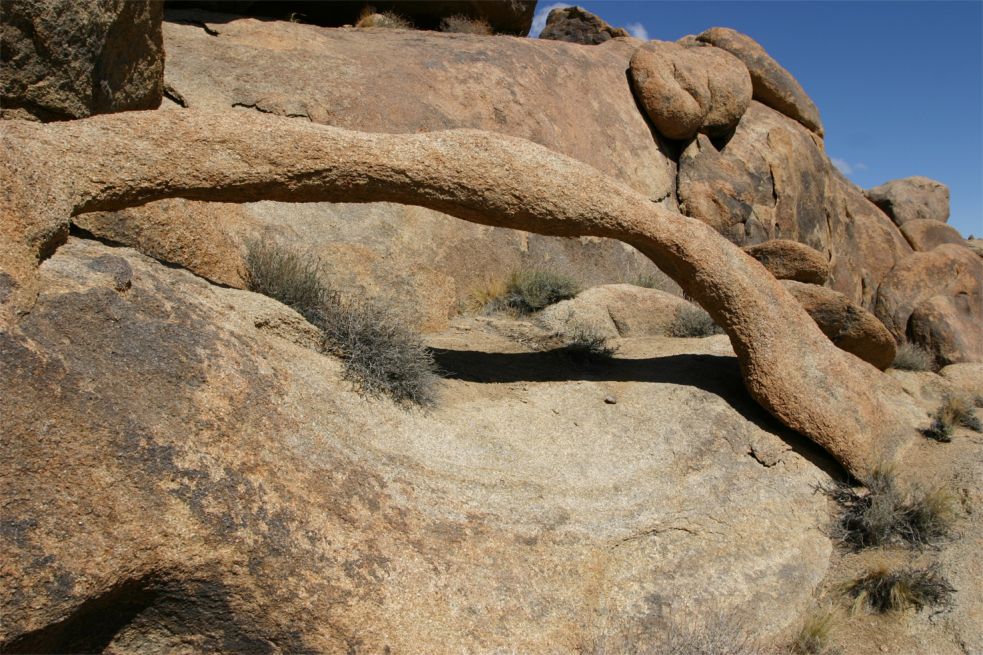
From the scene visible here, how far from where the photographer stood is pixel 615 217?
4992 mm

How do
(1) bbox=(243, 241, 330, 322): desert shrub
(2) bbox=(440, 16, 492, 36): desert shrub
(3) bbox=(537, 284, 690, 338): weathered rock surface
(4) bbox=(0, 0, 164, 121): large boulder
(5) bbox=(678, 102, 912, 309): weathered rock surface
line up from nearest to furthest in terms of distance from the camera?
(4) bbox=(0, 0, 164, 121): large boulder, (1) bbox=(243, 241, 330, 322): desert shrub, (3) bbox=(537, 284, 690, 338): weathered rock surface, (5) bbox=(678, 102, 912, 309): weathered rock surface, (2) bbox=(440, 16, 492, 36): desert shrub

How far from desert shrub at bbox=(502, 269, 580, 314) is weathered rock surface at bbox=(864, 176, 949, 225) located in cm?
1258

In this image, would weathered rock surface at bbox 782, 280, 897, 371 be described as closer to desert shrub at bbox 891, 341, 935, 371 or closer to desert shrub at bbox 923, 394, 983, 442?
desert shrub at bbox 923, 394, 983, 442

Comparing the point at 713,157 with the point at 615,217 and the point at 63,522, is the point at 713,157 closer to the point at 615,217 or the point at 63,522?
the point at 615,217

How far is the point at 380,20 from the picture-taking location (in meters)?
10.5

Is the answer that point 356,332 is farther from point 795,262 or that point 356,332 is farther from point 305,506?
point 795,262

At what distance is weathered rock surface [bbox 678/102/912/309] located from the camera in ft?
35.6

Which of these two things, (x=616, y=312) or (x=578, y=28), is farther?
(x=578, y=28)

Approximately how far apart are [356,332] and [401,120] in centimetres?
340

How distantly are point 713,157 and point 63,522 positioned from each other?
995 cm

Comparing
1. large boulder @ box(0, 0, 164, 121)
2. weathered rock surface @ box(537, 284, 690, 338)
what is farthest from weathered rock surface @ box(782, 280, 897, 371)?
large boulder @ box(0, 0, 164, 121)

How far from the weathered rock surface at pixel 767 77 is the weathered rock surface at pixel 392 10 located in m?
2.94

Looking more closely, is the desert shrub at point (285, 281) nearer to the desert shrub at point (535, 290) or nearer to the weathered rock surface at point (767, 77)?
the desert shrub at point (535, 290)

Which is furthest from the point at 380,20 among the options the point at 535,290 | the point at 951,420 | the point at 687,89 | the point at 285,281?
the point at 951,420
